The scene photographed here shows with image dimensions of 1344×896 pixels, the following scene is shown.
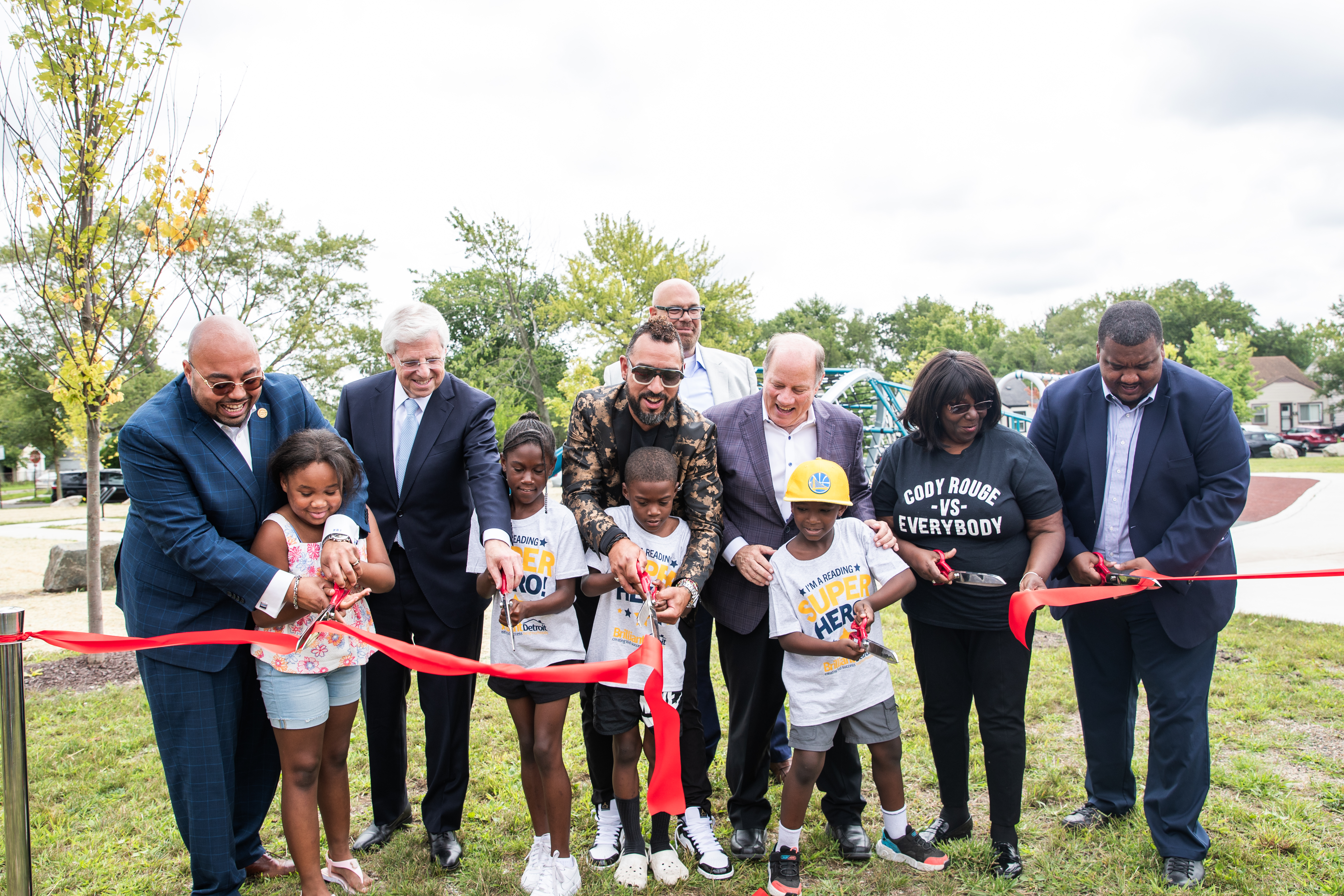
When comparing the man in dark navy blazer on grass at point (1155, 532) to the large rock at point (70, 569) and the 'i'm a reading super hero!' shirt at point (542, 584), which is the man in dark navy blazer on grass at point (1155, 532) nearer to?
the 'i'm a reading super hero!' shirt at point (542, 584)

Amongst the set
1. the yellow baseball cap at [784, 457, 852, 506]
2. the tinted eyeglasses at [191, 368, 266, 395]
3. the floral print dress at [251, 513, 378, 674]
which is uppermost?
the tinted eyeglasses at [191, 368, 266, 395]


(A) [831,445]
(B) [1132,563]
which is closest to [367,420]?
(A) [831,445]

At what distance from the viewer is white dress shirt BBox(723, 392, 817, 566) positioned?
370cm

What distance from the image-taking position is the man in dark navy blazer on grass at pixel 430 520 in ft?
12.1

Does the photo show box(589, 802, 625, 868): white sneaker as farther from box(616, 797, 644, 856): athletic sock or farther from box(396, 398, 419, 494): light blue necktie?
box(396, 398, 419, 494): light blue necktie

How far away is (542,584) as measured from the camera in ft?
11.5

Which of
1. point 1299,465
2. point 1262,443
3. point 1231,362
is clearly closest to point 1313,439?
point 1231,362

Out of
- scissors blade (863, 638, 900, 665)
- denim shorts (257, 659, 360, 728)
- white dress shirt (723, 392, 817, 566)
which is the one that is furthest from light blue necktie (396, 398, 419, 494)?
scissors blade (863, 638, 900, 665)

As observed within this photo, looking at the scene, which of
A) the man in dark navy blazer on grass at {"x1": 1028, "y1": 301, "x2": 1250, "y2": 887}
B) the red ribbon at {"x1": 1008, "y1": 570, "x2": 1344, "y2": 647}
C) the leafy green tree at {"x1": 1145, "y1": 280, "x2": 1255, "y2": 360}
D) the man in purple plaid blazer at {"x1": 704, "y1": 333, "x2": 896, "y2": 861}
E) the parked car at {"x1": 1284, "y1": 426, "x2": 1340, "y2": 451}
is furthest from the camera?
the leafy green tree at {"x1": 1145, "y1": 280, "x2": 1255, "y2": 360}

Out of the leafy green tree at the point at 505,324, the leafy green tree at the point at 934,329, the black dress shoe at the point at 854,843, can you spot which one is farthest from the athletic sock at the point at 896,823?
the leafy green tree at the point at 934,329

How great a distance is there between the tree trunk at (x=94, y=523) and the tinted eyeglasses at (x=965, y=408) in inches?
284

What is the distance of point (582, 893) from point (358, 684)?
4.25 feet

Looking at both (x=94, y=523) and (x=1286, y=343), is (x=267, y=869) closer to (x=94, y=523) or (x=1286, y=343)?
(x=94, y=523)

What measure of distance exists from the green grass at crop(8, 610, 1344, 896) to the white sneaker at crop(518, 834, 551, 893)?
12 cm
